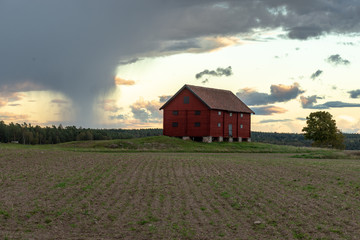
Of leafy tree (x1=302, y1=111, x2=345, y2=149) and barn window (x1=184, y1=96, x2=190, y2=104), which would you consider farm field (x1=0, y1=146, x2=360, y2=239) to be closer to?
barn window (x1=184, y1=96, x2=190, y2=104)

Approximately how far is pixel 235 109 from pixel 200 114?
8912 millimetres

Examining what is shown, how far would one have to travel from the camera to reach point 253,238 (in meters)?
13.0

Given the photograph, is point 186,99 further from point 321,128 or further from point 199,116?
→ point 321,128

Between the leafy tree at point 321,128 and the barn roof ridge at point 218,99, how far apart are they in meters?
21.1

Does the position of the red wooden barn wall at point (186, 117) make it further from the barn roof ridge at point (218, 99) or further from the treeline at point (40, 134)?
the treeline at point (40, 134)

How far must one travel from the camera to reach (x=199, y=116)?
69312 mm

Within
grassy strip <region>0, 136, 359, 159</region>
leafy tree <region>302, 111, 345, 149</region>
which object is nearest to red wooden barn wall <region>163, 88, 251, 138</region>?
grassy strip <region>0, 136, 359, 159</region>

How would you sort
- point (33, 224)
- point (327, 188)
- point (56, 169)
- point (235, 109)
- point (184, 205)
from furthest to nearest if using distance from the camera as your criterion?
point (235, 109) < point (56, 169) < point (327, 188) < point (184, 205) < point (33, 224)

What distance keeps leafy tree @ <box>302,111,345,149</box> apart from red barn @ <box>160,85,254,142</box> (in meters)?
25.7

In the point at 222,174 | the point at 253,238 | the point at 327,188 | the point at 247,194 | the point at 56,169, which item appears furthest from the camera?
the point at 56,169

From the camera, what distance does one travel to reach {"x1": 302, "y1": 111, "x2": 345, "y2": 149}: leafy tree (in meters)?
91.7

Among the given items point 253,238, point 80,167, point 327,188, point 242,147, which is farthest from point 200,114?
point 253,238

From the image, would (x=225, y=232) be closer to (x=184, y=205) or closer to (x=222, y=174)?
(x=184, y=205)

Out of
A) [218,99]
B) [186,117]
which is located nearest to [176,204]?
[186,117]
